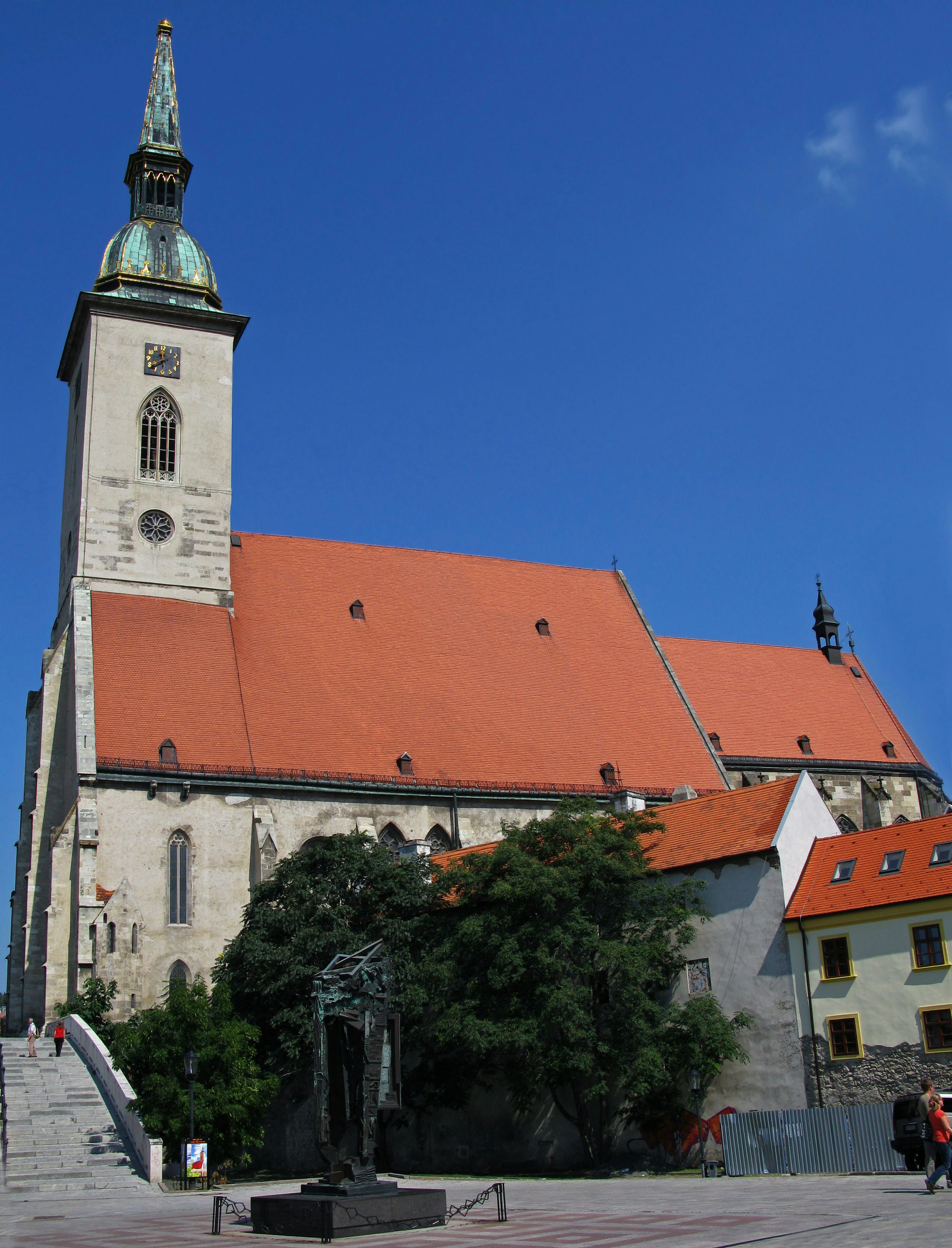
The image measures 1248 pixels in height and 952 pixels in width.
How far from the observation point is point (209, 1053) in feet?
82.0

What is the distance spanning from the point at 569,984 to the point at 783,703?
72.6 feet

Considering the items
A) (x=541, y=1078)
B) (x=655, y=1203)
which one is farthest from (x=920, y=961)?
(x=655, y=1203)

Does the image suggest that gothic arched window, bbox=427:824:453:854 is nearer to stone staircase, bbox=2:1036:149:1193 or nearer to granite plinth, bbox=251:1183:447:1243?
stone staircase, bbox=2:1036:149:1193

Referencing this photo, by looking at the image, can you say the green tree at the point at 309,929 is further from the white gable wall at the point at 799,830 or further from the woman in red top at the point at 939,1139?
the woman in red top at the point at 939,1139

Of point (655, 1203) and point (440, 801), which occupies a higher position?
point (440, 801)

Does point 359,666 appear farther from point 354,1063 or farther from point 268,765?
point 354,1063

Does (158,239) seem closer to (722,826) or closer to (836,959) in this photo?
(722,826)

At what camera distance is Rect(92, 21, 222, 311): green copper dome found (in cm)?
4019

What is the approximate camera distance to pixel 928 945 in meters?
24.5

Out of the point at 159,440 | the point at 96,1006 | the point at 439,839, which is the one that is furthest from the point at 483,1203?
the point at 159,440

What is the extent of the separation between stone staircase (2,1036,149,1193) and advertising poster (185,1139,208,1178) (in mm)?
766

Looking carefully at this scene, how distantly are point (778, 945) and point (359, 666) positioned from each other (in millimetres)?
16026

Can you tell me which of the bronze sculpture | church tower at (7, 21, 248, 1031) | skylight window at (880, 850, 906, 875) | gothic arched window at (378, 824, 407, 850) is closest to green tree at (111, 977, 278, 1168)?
church tower at (7, 21, 248, 1031)

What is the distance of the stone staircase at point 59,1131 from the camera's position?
75.4 ft
